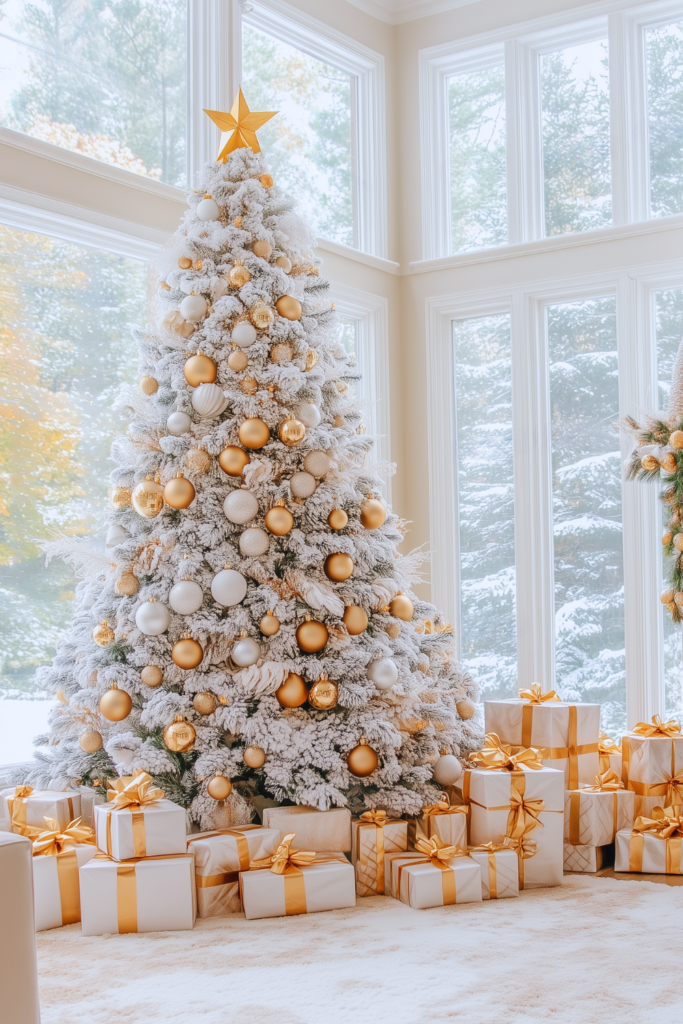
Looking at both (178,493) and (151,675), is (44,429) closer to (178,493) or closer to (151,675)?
(178,493)

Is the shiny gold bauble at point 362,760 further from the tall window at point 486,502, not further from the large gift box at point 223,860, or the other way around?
the tall window at point 486,502

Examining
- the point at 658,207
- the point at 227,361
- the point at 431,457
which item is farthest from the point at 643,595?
the point at 227,361

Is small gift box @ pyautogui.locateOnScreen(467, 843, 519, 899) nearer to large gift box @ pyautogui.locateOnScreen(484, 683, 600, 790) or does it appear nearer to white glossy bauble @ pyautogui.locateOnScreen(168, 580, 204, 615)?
large gift box @ pyautogui.locateOnScreen(484, 683, 600, 790)

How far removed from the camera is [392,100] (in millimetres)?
4570

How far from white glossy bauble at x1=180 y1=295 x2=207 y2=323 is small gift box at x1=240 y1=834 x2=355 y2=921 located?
1422 mm

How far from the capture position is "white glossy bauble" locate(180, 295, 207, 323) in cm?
270

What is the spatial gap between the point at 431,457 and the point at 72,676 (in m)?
2.19

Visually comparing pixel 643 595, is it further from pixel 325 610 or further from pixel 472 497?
pixel 325 610

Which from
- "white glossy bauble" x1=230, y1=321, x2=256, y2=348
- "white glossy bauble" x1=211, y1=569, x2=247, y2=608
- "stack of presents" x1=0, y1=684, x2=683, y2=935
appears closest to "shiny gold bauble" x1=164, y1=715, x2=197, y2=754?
"stack of presents" x1=0, y1=684, x2=683, y2=935

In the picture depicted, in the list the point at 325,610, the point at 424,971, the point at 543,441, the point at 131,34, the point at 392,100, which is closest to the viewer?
the point at 424,971

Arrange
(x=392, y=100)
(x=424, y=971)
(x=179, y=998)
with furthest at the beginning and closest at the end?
1. (x=392, y=100)
2. (x=424, y=971)
3. (x=179, y=998)

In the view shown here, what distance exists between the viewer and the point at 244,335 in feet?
8.77

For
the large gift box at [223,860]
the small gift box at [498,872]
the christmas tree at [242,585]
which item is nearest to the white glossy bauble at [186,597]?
the christmas tree at [242,585]

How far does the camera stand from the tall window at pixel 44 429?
3.06 meters
